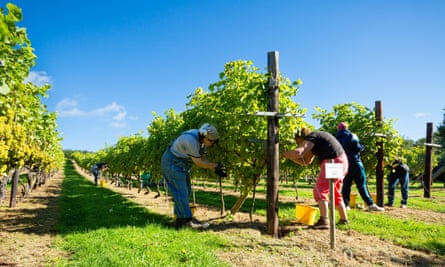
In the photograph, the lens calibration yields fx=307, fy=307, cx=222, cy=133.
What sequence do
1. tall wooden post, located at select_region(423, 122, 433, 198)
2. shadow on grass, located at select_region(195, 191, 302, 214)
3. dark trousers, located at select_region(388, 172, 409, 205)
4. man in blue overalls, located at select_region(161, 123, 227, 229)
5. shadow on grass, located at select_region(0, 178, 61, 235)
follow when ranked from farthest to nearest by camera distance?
tall wooden post, located at select_region(423, 122, 433, 198), dark trousers, located at select_region(388, 172, 409, 205), shadow on grass, located at select_region(195, 191, 302, 214), shadow on grass, located at select_region(0, 178, 61, 235), man in blue overalls, located at select_region(161, 123, 227, 229)

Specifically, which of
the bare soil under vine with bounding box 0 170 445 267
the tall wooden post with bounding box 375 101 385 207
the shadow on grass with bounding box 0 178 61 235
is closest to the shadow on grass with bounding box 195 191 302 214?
the tall wooden post with bounding box 375 101 385 207

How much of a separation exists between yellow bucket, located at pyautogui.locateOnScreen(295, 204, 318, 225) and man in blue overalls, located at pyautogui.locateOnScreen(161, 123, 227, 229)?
5.87ft

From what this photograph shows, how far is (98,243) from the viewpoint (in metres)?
4.68

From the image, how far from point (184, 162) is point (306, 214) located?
260cm

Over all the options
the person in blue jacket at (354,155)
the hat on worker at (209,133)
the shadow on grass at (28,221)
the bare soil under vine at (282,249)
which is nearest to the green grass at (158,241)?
the bare soil under vine at (282,249)

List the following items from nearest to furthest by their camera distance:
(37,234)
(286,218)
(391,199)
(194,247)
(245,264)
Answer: (245,264) → (194,247) → (37,234) → (286,218) → (391,199)

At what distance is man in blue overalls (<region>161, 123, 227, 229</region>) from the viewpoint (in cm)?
559

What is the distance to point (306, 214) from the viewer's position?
604 cm

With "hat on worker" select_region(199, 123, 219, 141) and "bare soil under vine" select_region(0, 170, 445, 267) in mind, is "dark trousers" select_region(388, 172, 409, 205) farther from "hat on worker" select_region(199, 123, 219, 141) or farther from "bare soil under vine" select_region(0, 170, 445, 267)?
"hat on worker" select_region(199, 123, 219, 141)

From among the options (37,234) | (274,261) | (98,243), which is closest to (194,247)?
(274,261)

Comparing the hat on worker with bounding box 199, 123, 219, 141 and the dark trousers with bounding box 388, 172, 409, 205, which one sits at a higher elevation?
the hat on worker with bounding box 199, 123, 219, 141

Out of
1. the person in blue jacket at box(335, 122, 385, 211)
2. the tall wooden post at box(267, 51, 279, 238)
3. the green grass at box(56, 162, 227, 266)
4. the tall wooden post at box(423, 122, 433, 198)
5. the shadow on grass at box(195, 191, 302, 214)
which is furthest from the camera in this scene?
the tall wooden post at box(423, 122, 433, 198)

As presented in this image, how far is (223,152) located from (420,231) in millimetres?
4200

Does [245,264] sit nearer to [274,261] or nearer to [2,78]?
[274,261]
